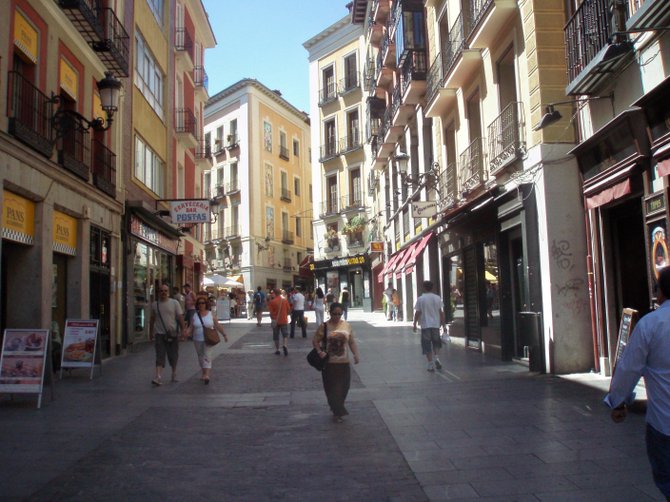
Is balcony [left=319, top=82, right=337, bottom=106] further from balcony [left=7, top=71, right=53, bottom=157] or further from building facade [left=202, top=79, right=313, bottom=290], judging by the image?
balcony [left=7, top=71, right=53, bottom=157]

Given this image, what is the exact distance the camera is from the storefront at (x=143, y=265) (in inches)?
735

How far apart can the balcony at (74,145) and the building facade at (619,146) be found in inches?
376

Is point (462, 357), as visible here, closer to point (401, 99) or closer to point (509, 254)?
point (509, 254)

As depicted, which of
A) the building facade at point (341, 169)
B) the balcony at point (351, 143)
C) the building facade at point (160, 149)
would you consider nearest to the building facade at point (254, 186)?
the building facade at point (341, 169)

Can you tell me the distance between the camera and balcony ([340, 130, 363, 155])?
42.1 meters

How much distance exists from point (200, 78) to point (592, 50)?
23030mm

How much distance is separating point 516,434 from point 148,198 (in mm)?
16968

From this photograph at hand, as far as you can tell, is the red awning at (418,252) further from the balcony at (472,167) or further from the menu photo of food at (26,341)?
the menu photo of food at (26,341)

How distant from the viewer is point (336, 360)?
26.9 ft

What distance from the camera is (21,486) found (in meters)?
5.27

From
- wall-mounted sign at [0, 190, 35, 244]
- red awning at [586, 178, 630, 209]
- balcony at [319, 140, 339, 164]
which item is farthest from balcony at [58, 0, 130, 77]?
balcony at [319, 140, 339, 164]

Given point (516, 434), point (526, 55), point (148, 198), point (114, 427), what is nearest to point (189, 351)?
point (148, 198)

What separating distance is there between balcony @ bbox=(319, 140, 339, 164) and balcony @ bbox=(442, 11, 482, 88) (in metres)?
26.4

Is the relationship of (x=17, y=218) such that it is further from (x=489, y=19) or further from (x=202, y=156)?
(x=202, y=156)
